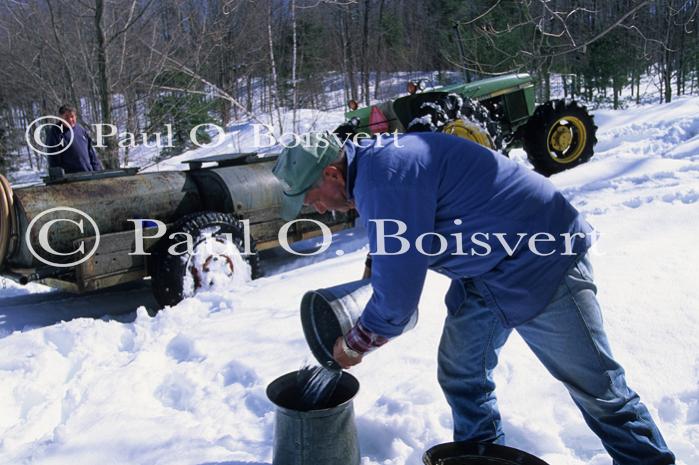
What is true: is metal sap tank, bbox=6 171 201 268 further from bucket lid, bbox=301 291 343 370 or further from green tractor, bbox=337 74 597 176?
bucket lid, bbox=301 291 343 370

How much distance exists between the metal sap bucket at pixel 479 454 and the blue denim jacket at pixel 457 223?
648 millimetres

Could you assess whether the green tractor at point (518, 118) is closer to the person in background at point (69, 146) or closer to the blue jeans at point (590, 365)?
the person in background at point (69, 146)

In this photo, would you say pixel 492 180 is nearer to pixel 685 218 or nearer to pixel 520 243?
pixel 520 243

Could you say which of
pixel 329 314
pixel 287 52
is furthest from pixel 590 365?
pixel 287 52

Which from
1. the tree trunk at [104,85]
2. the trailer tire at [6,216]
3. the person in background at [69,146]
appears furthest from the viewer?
the tree trunk at [104,85]

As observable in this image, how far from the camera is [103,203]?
5.90 m

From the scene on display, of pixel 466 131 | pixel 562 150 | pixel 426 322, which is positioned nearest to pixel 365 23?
pixel 562 150

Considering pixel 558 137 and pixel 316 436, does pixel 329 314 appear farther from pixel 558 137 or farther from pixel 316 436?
pixel 558 137

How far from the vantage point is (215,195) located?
6668 millimetres

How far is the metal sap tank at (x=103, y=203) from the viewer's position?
556cm

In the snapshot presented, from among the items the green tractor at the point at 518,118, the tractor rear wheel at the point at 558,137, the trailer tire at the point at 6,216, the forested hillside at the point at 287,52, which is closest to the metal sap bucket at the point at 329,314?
the forested hillside at the point at 287,52

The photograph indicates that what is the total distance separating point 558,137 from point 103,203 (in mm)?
6565

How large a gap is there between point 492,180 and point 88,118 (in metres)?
12.6

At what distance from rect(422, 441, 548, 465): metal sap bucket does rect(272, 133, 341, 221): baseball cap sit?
1195 millimetres
